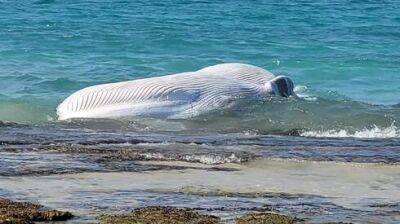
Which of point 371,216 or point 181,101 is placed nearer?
point 371,216

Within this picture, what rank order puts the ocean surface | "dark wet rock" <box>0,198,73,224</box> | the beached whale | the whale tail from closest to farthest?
"dark wet rock" <box>0,198,73,224</box> < the ocean surface < the beached whale < the whale tail

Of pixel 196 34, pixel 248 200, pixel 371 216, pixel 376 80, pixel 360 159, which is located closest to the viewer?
pixel 371 216

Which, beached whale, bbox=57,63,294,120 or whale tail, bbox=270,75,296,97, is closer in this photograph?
beached whale, bbox=57,63,294,120

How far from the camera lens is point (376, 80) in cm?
2750

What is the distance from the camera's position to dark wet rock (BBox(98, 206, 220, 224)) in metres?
8.89

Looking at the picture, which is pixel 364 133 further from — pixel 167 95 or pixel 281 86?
pixel 167 95

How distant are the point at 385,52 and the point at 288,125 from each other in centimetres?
1525

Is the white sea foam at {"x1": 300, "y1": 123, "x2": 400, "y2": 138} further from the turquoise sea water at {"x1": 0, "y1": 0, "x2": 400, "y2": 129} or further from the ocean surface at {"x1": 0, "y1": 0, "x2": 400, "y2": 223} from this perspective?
the turquoise sea water at {"x1": 0, "y1": 0, "x2": 400, "y2": 129}

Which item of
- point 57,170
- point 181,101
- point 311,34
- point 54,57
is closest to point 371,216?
point 57,170

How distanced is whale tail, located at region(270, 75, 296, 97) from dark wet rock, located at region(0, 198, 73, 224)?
33.3 feet

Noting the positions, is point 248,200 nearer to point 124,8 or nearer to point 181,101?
point 181,101

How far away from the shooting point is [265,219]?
30.1 feet

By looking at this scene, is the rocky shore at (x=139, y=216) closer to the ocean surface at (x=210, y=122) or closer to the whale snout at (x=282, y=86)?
the ocean surface at (x=210, y=122)

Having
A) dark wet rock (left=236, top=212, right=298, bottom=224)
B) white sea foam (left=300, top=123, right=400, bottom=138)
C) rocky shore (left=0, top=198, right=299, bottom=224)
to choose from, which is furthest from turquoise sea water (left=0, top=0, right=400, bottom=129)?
rocky shore (left=0, top=198, right=299, bottom=224)
